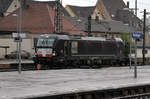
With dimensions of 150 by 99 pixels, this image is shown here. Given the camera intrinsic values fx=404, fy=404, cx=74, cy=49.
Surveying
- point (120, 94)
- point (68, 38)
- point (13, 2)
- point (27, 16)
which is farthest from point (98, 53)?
point (13, 2)

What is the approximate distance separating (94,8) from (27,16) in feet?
140

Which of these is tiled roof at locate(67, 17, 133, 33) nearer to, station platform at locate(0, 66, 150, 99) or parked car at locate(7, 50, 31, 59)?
parked car at locate(7, 50, 31, 59)

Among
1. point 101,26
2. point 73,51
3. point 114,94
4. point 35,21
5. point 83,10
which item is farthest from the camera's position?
point 83,10

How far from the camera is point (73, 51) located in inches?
1591

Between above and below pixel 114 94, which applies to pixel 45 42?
above

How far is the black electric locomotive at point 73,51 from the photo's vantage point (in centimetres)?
3859

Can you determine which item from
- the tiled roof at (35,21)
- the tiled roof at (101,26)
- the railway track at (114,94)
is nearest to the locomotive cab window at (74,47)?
the railway track at (114,94)

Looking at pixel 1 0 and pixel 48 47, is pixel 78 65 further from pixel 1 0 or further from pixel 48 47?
pixel 1 0

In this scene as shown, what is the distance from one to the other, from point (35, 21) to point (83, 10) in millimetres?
41681

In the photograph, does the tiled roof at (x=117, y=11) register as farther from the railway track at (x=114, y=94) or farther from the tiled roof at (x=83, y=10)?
the railway track at (x=114, y=94)

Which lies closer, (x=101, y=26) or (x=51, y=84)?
(x=51, y=84)

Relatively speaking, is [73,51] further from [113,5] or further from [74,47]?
[113,5]

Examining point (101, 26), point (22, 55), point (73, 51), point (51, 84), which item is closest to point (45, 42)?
point (73, 51)

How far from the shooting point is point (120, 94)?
1978cm
